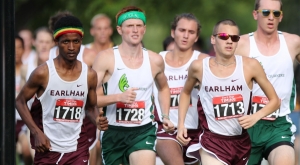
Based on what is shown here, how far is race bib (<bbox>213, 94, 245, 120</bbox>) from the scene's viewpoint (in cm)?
826

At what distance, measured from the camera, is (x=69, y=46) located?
8062 millimetres

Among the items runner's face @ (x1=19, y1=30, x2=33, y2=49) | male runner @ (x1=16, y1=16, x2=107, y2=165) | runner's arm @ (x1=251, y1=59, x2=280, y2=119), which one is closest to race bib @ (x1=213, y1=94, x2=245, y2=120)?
runner's arm @ (x1=251, y1=59, x2=280, y2=119)

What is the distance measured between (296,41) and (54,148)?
2.98 m

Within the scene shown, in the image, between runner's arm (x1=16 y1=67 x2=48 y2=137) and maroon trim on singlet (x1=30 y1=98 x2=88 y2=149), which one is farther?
maroon trim on singlet (x1=30 y1=98 x2=88 y2=149)

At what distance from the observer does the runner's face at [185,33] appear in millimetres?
9945

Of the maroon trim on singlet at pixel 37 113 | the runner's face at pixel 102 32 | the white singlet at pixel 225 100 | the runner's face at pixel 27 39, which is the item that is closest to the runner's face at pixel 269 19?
the white singlet at pixel 225 100

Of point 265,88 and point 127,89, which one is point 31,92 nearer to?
point 127,89

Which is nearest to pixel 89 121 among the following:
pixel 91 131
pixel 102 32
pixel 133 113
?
pixel 91 131

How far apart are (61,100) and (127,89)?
0.92 meters

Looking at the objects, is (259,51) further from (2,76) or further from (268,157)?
(2,76)

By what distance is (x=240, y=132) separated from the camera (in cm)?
840

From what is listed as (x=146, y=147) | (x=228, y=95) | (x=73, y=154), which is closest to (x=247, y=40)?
(x=228, y=95)

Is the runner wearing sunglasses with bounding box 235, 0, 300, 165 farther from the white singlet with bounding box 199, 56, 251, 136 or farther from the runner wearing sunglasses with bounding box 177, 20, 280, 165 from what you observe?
the white singlet with bounding box 199, 56, 251, 136

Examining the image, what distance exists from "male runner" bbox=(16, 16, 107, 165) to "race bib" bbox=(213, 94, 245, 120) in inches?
47.5
